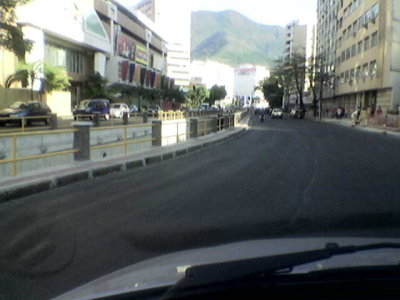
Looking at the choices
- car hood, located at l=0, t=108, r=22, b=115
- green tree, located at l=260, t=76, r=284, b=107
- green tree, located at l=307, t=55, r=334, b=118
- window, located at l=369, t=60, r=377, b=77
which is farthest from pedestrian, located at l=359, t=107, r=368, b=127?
green tree, located at l=260, t=76, r=284, b=107

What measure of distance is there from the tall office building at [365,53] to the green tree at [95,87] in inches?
1150

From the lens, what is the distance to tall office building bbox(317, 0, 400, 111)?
147 feet

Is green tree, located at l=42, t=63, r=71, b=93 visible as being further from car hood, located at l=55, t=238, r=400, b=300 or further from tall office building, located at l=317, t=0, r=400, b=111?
car hood, located at l=55, t=238, r=400, b=300

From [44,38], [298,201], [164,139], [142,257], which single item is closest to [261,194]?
[298,201]

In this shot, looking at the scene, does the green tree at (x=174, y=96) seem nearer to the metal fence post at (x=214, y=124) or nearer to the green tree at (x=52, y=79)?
the green tree at (x=52, y=79)

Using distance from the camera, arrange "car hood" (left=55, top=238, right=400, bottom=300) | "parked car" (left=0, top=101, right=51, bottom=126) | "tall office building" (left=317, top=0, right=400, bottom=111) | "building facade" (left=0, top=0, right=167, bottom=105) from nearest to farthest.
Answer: "car hood" (left=55, top=238, right=400, bottom=300) < "parked car" (left=0, top=101, right=51, bottom=126) < "building facade" (left=0, top=0, right=167, bottom=105) < "tall office building" (left=317, top=0, right=400, bottom=111)

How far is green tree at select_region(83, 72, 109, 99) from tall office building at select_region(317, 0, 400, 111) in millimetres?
29220

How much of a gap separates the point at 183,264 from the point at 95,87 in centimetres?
5044

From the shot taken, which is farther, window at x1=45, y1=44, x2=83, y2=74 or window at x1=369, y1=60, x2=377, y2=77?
window at x1=369, y1=60, x2=377, y2=77

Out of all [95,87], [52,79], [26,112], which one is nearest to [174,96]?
[95,87]

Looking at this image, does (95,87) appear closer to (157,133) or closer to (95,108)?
(95,108)

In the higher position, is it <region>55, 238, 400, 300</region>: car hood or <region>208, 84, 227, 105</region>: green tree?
<region>208, 84, 227, 105</region>: green tree

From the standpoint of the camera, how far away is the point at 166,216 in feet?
21.3

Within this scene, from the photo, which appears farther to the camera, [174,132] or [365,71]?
[365,71]
